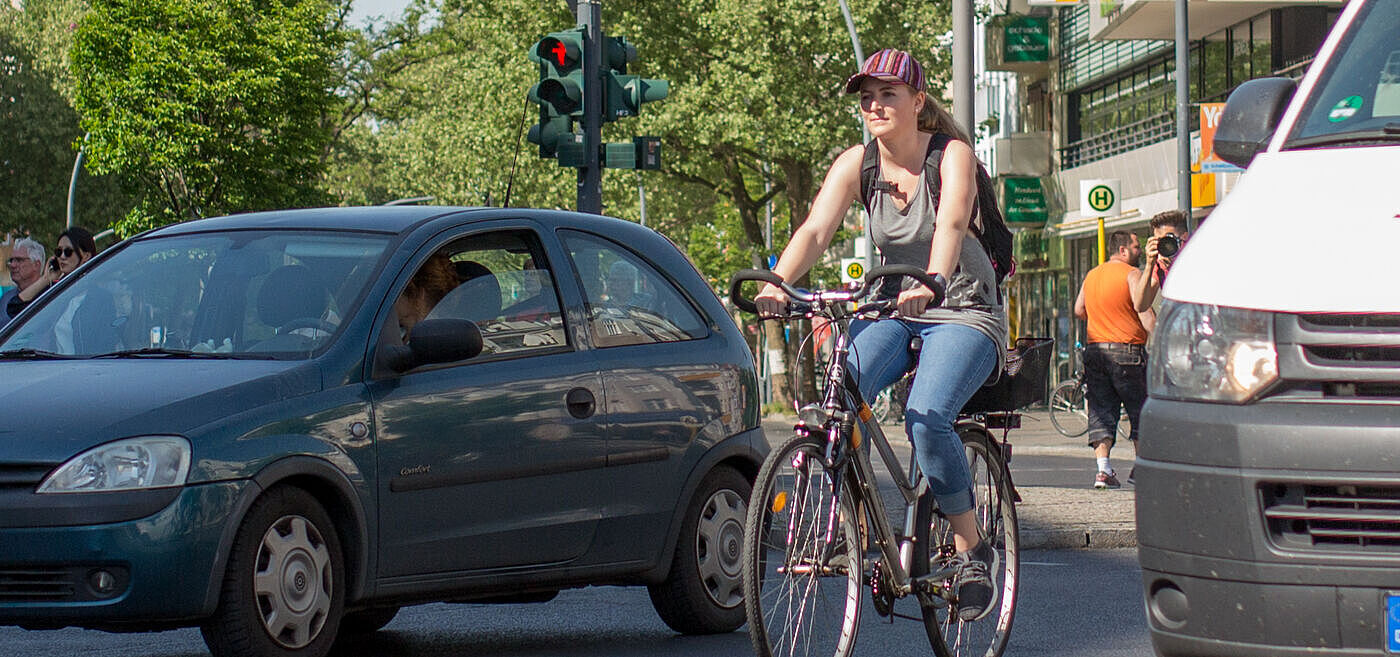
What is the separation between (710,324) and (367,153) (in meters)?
57.5

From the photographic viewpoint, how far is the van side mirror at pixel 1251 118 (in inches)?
223

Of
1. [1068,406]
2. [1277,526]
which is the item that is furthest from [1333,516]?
[1068,406]

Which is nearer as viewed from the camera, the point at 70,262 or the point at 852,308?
the point at 852,308

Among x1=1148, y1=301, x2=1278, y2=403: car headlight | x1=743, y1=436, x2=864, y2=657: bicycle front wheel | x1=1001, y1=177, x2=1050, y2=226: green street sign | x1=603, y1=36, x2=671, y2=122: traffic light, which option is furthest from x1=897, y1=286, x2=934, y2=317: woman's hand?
x1=1001, y1=177, x2=1050, y2=226: green street sign

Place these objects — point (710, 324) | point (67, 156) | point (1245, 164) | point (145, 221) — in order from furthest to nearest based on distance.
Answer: point (67, 156)
point (145, 221)
point (710, 324)
point (1245, 164)

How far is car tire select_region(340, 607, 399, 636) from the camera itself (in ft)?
26.3

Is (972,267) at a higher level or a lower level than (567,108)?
lower

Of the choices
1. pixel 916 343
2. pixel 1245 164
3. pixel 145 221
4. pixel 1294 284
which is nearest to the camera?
pixel 1294 284

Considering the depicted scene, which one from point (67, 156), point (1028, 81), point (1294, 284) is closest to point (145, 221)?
point (67, 156)

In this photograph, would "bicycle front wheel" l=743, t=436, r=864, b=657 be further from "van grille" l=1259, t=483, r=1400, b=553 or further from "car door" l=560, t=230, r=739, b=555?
"car door" l=560, t=230, r=739, b=555

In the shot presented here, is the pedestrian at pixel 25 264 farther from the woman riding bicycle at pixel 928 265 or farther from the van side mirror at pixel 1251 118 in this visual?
the van side mirror at pixel 1251 118

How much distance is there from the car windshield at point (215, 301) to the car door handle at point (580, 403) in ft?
2.60

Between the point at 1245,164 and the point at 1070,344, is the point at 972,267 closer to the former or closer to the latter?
the point at 1245,164

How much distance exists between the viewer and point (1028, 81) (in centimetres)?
4738
